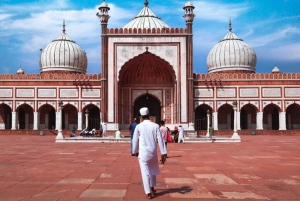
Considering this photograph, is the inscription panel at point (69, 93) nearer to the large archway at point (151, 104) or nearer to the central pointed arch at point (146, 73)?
the central pointed arch at point (146, 73)

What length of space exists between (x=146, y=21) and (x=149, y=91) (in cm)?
585

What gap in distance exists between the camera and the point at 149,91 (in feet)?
86.9

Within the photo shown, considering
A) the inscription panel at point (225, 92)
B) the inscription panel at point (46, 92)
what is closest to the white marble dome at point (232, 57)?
the inscription panel at point (225, 92)

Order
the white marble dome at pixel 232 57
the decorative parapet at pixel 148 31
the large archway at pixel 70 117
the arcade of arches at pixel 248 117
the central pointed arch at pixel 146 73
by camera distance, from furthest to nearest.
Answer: the white marble dome at pixel 232 57, the large archway at pixel 70 117, the arcade of arches at pixel 248 117, the central pointed arch at pixel 146 73, the decorative parapet at pixel 148 31

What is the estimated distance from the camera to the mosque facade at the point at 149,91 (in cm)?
2450

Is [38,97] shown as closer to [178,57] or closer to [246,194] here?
[178,57]

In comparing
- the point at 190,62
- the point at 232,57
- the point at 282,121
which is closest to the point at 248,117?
the point at 282,121

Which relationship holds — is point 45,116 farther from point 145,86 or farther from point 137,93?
point 145,86

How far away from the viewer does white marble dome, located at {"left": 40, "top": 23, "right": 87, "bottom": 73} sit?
30.3 metres

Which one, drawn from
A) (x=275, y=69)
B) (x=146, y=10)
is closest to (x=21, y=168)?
(x=146, y=10)

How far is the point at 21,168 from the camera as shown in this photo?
22.0 feet

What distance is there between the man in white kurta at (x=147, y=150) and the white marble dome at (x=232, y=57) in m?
26.9

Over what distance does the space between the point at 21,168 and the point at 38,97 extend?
2062cm

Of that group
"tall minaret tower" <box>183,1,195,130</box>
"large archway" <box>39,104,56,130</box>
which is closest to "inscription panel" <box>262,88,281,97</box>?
"tall minaret tower" <box>183,1,195,130</box>
